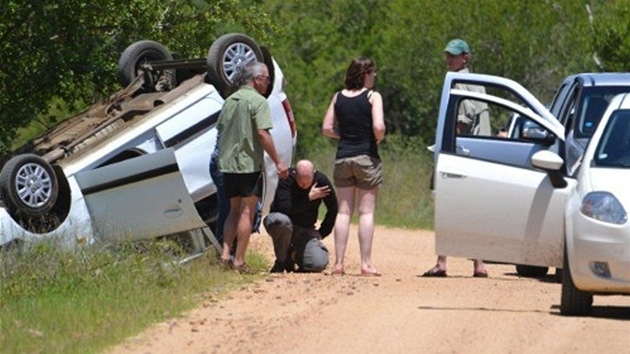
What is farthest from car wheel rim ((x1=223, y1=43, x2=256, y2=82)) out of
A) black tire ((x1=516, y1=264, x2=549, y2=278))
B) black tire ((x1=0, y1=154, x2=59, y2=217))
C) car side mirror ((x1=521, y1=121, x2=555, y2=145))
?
black tire ((x1=516, y1=264, x2=549, y2=278))

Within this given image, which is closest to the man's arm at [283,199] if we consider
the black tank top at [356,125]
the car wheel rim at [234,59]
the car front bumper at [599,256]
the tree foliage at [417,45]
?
the black tank top at [356,125]

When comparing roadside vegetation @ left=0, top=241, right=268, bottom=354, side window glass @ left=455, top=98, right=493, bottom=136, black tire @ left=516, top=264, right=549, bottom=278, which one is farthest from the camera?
black tire @ left=516, top=264, right=549, bottom=278

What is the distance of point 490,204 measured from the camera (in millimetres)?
12844

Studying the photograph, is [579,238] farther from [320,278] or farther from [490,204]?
[320,278]

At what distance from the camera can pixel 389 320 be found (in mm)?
11680

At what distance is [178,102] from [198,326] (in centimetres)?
420

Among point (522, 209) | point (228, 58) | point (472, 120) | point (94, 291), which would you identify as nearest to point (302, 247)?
point (228, 58)

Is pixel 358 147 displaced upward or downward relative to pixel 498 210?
upward

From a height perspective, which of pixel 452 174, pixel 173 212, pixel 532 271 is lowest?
pixel 532 271

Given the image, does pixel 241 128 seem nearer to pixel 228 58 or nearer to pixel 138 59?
pixel 228 58

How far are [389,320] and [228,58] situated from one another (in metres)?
4.76

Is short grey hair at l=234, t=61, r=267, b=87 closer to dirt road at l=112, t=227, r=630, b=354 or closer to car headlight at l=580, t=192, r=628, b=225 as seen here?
dirt road at l=112, t=227, r=630, b=354

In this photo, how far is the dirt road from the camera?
10.7 metres

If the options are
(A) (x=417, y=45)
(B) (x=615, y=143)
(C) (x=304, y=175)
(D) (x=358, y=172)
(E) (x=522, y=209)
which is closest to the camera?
(B) (x=615, y=143)
